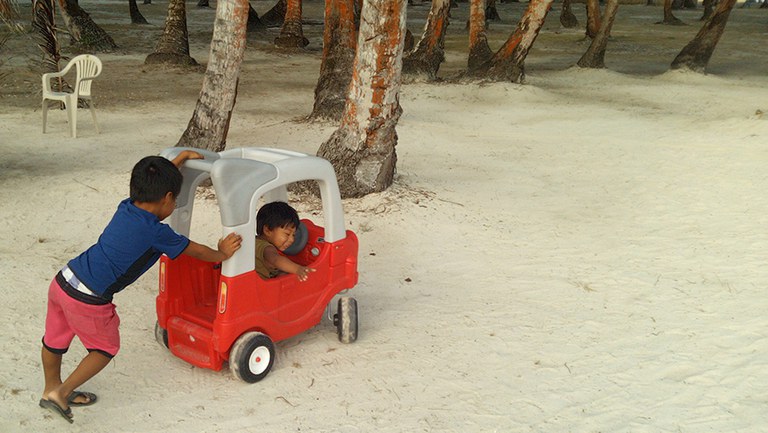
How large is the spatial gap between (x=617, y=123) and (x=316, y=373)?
875 centimetres

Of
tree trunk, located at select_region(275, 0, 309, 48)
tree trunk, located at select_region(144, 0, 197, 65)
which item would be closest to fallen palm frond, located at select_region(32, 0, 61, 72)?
tree trunk, located at select_region(144, 0, 197, 65)

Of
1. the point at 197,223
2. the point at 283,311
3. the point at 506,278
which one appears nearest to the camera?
the point at 283,311

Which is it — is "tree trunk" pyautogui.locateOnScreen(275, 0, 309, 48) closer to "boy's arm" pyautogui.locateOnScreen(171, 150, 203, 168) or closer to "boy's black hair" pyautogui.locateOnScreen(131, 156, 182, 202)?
"boy's arm" pyautogui.locateOnScreen(171, 150, 203, 168)

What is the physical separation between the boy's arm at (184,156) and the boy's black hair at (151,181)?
43 cm

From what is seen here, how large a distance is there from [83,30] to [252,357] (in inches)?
614

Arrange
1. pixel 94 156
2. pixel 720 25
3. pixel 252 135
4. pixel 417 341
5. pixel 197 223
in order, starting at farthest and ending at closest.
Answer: pixel 720 25
pixel 252 135
pixel 94 156
pixel 197 223
pixel 417 341

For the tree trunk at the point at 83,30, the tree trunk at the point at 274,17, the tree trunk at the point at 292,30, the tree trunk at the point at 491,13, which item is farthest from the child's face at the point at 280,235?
the tree trunk at the point at 491,13

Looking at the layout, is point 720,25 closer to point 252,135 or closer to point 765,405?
point 252,135

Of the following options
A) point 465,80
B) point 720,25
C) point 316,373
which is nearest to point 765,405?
point 316,373

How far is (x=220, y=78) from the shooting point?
801cm

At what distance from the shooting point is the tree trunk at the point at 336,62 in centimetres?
1108

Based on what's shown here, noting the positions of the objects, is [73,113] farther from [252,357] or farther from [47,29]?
[252,357]

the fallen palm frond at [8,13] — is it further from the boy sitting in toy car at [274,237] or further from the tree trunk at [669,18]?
the tree trunk at [669,18]

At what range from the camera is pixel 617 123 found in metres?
11.8
